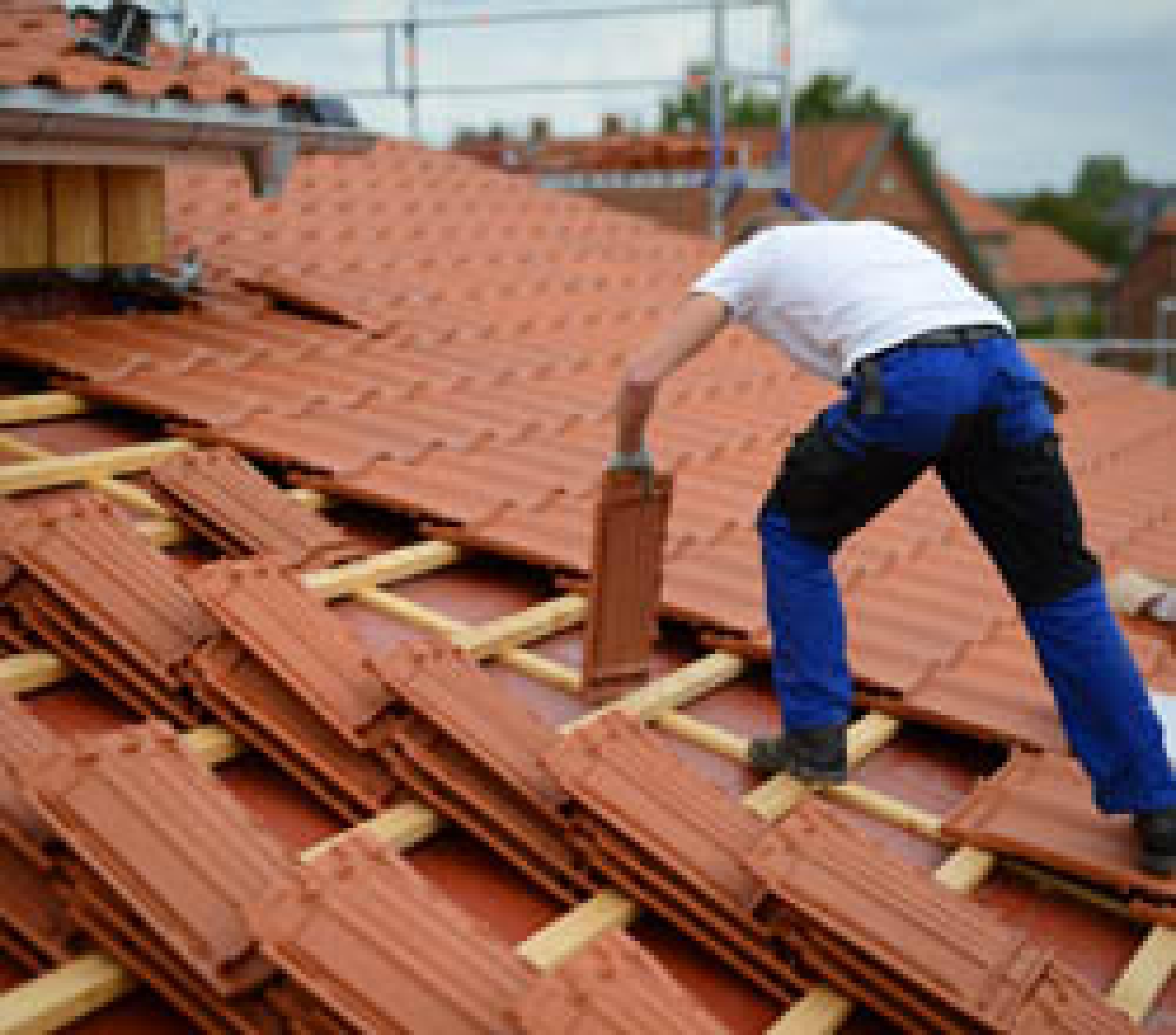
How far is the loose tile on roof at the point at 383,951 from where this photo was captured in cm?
181

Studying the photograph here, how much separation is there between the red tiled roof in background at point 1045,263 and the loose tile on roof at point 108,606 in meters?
61.8

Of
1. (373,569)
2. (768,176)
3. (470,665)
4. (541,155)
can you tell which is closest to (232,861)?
(470,665)

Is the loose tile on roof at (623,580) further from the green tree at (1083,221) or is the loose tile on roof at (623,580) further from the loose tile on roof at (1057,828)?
the green tree at (1083,221)

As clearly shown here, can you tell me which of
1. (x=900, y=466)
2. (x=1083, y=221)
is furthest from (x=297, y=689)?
(x=1083, y=221)

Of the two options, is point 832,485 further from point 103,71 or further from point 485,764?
point 103,71

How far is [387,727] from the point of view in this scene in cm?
252

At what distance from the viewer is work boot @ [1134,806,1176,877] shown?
2467mm

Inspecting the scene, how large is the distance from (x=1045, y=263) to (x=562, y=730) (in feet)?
220

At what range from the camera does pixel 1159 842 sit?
2486mm

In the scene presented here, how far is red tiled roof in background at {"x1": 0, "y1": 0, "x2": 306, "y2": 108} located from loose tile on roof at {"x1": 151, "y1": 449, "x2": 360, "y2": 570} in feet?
3.58

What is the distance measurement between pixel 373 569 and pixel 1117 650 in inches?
67.7

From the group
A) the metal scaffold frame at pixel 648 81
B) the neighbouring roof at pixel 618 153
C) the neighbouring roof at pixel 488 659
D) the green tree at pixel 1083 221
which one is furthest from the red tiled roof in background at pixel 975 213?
the neighbouring roof at pixel 488 659

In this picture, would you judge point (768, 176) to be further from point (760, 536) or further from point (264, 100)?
point (760, 536)

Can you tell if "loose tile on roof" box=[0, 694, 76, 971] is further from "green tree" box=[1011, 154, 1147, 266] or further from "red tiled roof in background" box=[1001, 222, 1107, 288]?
"green tree" box=[1011, 154, 1147, 266]
